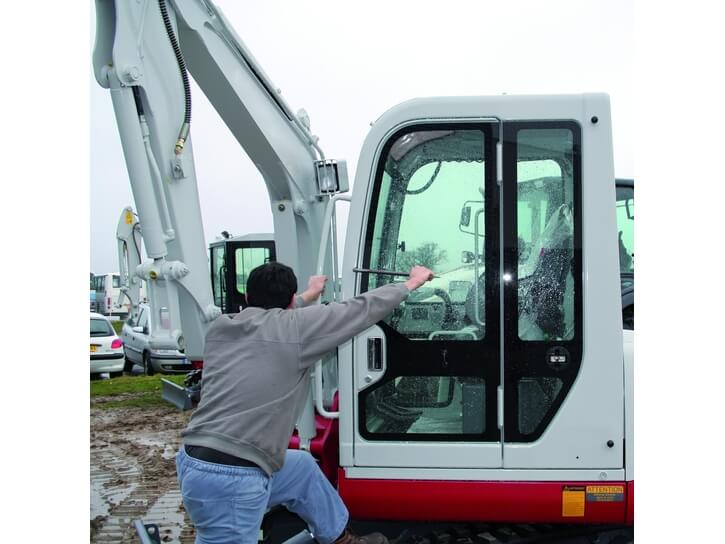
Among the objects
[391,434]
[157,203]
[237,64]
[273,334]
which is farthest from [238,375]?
[237,64]

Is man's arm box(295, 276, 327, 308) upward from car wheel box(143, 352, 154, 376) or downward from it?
upward

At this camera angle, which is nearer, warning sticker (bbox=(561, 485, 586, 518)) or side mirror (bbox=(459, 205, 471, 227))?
warning sticker (bbox=(561, 485, 586, 518))

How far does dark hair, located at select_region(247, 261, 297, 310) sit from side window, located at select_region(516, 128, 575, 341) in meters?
1.11

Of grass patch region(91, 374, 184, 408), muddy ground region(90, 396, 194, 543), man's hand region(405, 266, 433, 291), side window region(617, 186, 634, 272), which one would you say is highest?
side window region(617, 186, 634, 272)

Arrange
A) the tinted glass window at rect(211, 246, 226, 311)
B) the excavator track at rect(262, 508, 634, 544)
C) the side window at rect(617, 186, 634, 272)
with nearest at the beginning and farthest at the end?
the excavator track at rect(262, 508, 634, 544) → the side window at rect(617, 186, 634, 272) → the tinted glass window at rect(211, 246, 226, 311)

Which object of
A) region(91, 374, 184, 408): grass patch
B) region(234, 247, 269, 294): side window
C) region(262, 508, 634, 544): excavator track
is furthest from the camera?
region(234, 247, 269, 294): side window

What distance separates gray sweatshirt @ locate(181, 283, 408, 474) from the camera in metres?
2.46

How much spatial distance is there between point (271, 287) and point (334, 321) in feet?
1.13

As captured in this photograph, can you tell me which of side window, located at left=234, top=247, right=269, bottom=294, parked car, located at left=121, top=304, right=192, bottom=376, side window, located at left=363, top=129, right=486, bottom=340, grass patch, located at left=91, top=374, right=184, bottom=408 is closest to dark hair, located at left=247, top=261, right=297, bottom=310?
side window, located at left=363, top=129, right=486, bottom=340

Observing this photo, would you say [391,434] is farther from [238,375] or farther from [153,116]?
[153,116]

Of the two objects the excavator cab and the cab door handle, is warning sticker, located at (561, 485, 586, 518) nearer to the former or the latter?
the cab door handle

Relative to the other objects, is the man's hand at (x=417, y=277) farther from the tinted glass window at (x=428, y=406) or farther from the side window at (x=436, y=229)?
the tinted glass window at (x=428, y=406)

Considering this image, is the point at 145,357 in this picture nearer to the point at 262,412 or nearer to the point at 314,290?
the point at 314,290

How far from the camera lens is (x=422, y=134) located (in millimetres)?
2908
